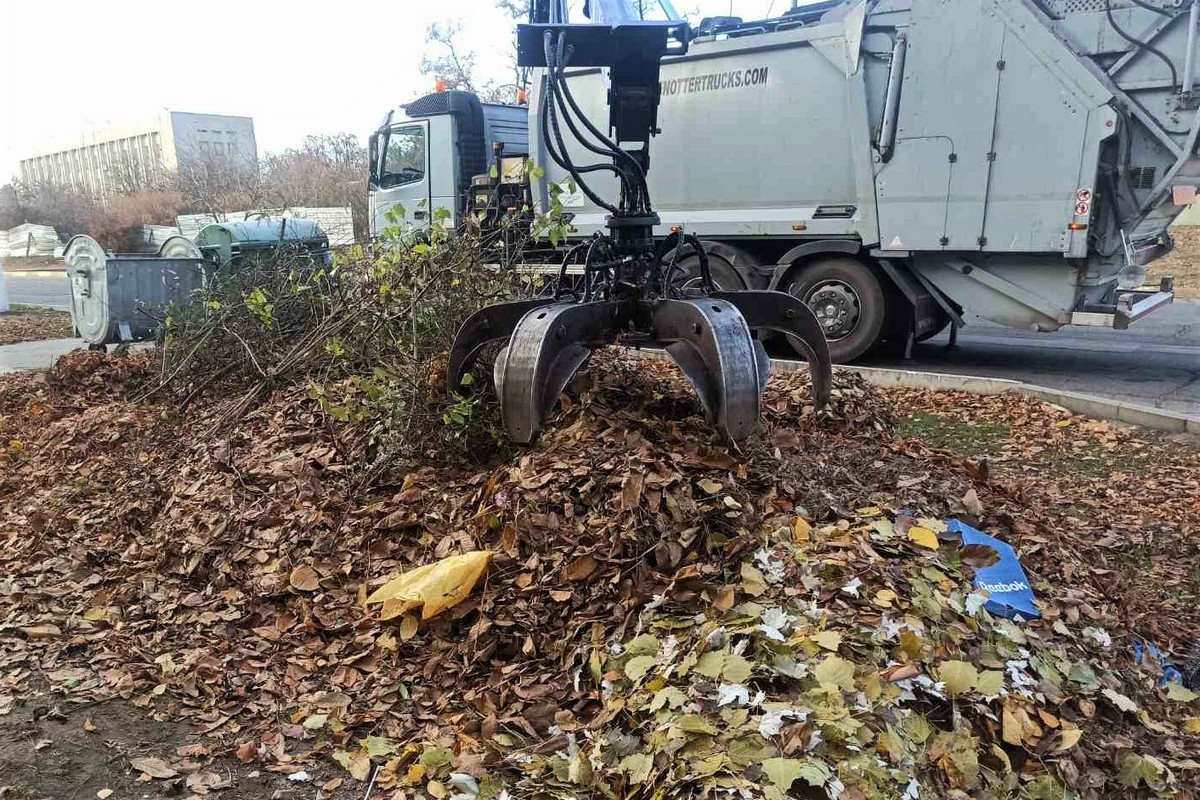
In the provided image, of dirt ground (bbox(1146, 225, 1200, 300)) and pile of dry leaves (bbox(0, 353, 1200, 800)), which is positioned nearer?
pile of dry leaves (bbox(0, 353, 1200, 800))

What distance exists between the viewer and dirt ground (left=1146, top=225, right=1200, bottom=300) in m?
15.8

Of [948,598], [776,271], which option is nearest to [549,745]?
[948,598]

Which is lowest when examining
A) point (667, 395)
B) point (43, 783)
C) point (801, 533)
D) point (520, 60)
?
point (43, 783)

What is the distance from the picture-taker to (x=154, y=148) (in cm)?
3706

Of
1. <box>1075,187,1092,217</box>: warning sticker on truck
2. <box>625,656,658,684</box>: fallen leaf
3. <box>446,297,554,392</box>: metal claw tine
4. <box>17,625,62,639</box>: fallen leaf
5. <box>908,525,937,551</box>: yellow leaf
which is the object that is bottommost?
<box>17,625,62,639</box>: fallen leaf

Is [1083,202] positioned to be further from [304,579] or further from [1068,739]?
[304,579]

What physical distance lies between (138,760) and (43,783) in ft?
0.84

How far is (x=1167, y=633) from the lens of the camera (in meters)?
3.34

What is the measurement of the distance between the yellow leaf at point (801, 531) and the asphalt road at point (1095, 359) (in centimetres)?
519

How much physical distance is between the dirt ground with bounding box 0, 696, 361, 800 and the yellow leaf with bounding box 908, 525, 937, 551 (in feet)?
7.08

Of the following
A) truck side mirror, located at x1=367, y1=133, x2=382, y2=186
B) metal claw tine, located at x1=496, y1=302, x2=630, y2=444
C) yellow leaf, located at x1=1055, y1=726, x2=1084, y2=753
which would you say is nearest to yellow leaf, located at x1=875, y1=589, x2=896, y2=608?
yellow leaf, located at x1=1055, y1=726, x2=1084, y2=753

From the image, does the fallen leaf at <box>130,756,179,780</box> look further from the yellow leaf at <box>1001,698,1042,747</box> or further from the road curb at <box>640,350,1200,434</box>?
the road curb at <box>640,350,1200,434</box>

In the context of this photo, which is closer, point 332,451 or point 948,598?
point 948,598

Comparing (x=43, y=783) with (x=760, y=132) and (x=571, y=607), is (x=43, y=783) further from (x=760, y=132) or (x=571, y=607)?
(x=760, y=132)
